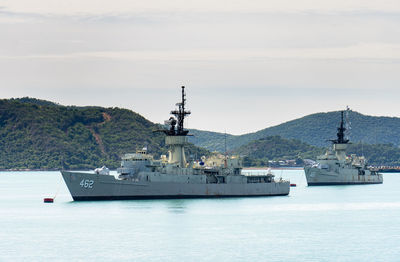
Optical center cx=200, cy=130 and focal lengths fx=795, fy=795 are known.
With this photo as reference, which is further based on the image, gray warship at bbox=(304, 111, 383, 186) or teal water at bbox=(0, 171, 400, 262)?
gray warship at bbox=(304, 111, 383, 186)

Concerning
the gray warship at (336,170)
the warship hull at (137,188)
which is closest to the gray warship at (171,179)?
the warship hull at (137,188)

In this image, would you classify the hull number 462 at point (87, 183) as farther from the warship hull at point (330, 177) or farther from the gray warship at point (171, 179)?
the warship hull at point (330, 177)

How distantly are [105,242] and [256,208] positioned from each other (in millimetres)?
25508

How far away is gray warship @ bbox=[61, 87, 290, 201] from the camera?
76.2m

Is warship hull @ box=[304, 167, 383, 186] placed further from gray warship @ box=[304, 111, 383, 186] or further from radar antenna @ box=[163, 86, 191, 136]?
radar antenna @ box=[163, 86, 191, 136]

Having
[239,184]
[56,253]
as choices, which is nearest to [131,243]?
[56,253]

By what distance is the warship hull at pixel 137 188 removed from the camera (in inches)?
2977

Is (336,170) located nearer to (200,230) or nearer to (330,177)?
(330,177)

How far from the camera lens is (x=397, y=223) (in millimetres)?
66750

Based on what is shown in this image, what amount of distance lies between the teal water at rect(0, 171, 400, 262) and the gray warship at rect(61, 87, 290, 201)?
44.3 inches

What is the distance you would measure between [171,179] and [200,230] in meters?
20.5

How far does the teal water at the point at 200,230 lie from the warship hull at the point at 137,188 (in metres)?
0.87

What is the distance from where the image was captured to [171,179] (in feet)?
259

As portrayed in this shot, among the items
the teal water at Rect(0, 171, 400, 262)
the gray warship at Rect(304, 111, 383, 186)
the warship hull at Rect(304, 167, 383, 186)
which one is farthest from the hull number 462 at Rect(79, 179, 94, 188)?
the warship hull at Rect(304, 167, 383, 186)
